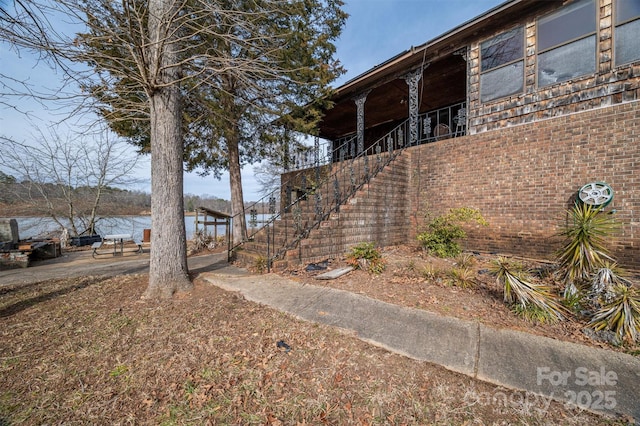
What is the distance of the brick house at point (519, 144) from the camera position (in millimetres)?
5379

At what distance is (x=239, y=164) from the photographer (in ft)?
31.7

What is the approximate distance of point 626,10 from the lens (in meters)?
5.38

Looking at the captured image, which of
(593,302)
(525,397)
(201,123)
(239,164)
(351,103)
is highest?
(351,103)

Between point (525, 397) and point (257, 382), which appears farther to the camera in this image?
point (257, 382)

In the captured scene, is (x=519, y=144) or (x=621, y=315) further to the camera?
(x=519, y=144)

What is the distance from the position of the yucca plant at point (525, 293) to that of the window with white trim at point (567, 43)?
555cm

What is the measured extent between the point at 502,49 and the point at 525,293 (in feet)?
23.4

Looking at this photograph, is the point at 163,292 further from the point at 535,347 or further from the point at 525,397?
the point at 535,347

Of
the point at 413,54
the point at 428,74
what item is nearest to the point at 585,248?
the point at 413,54

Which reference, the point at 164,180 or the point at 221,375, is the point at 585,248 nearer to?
the point at 221,375

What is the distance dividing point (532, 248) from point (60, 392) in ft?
28.6

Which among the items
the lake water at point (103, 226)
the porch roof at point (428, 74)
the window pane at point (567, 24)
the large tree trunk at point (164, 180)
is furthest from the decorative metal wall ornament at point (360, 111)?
the lake water at point (103, 226)

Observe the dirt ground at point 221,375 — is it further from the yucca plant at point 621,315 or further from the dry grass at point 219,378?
the yucca plant at point 621,315

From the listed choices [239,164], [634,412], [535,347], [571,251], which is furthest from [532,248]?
[239,164]
